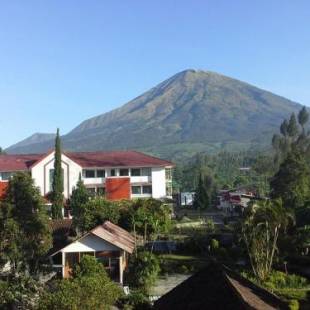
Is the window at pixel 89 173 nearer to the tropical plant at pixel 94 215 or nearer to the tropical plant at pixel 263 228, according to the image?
the tropical plant at pixel 94 215

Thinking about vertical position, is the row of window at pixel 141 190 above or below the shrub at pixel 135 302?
above

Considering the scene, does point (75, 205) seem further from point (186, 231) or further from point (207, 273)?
point (207, 273)

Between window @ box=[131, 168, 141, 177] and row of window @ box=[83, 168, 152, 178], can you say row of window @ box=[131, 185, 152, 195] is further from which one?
row of window @ box=[83, 168, 152, 178]

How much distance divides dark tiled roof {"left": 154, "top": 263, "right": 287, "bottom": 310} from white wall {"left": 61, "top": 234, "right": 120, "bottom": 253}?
12139 mm

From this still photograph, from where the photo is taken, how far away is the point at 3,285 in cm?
2320

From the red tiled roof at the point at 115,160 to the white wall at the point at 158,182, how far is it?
2.99 feet

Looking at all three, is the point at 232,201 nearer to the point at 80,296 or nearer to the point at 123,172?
the point at 123,172

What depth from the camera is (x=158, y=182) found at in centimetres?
6206

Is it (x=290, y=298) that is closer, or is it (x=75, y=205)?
(x=290, y=298)

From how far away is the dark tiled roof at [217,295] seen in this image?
57.3ft

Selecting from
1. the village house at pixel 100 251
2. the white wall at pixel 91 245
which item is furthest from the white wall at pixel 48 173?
the white wall at pixel 91 245

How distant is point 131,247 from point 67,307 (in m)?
15.8

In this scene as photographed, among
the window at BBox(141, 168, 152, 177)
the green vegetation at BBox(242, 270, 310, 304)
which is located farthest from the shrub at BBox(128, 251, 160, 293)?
the window at BBox(141, 168, 152, 177)

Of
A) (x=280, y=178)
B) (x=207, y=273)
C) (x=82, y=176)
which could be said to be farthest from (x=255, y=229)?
(x=82, y=176)
